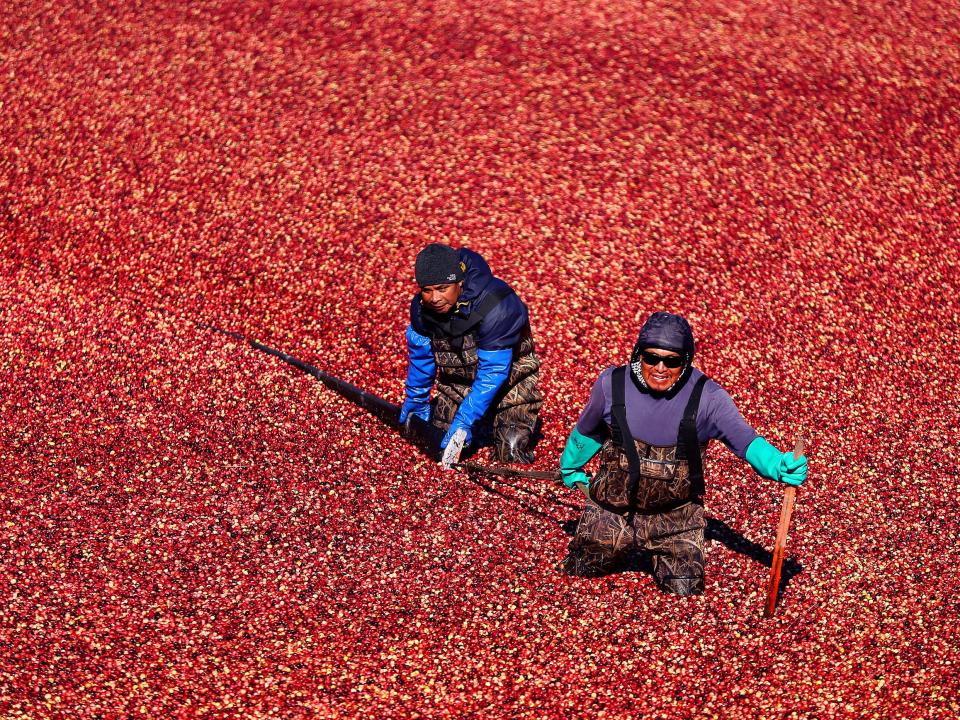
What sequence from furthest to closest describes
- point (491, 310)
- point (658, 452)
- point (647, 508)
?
point (491, 310) → point (647, 508) → point (658, 452)

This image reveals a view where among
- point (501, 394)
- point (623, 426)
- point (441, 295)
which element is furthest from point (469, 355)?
point (623, 426)

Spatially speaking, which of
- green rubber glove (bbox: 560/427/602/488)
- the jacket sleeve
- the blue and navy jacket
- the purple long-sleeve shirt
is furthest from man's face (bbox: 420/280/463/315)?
the purple long-sleeve shirt

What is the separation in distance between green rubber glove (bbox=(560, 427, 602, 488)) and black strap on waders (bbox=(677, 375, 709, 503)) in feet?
1.95

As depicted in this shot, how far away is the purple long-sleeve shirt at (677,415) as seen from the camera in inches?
282

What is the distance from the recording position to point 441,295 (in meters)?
8.40

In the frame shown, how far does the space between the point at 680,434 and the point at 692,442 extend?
10 cm

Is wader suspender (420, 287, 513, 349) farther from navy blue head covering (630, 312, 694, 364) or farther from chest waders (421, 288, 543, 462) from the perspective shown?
navy blue head covering (630, 312, 694, 364)

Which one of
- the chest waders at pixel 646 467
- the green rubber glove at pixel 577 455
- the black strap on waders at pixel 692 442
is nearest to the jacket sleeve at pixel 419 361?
the green rubber glove at pixel 577 455

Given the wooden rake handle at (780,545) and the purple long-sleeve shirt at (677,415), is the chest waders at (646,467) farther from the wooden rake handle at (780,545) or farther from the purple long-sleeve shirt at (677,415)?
the wooden rake handle at (780,545)

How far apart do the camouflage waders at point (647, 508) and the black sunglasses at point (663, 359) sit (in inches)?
11.1

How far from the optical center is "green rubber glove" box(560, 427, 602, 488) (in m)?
7.58

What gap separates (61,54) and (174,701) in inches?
380

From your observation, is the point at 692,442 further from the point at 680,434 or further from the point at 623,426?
the point at 623,426

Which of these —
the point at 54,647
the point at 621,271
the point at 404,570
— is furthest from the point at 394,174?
the point at 54,647
